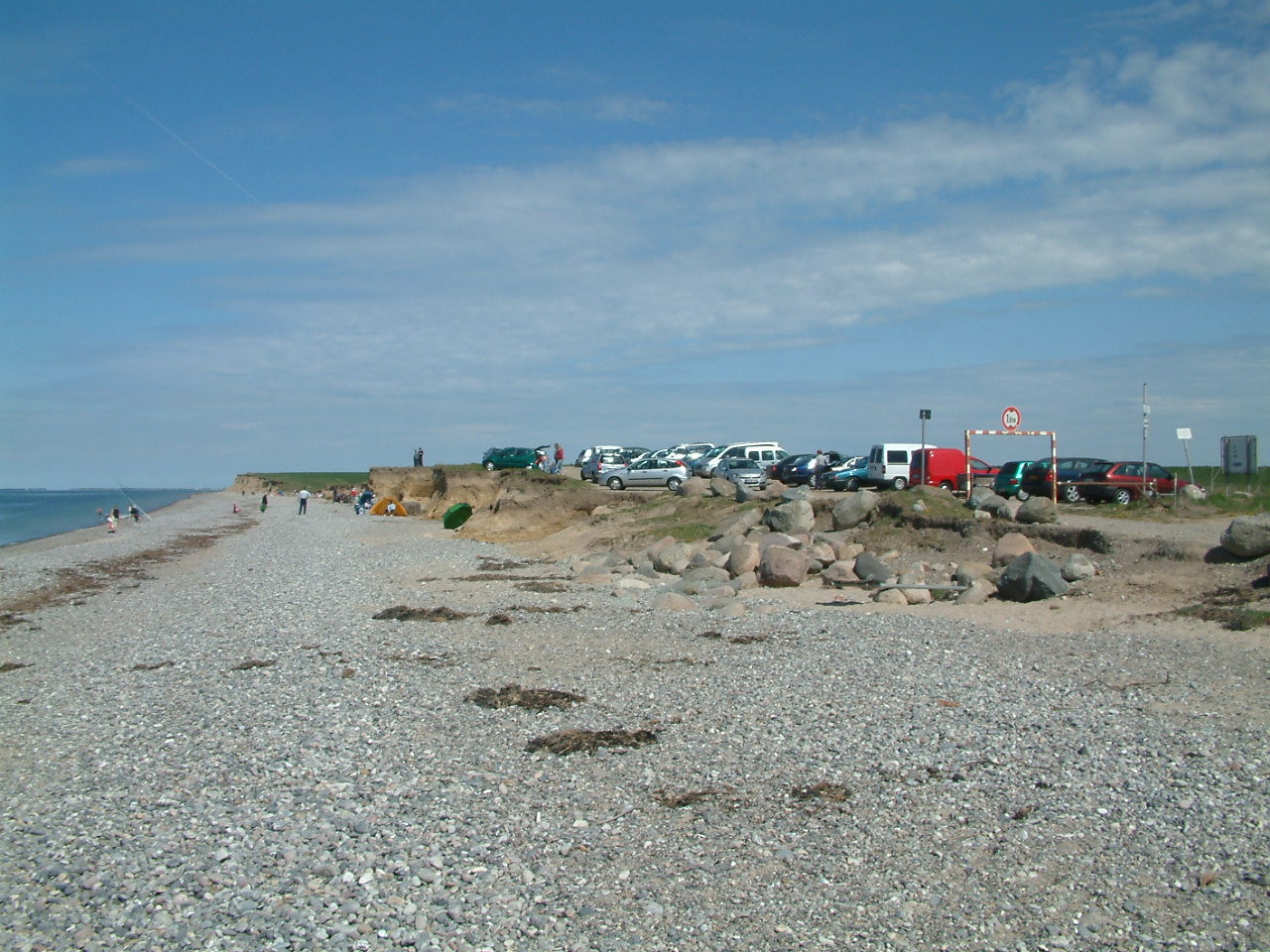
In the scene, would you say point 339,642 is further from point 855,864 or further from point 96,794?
point 855,864

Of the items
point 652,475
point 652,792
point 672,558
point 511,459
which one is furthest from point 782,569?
point 511,459

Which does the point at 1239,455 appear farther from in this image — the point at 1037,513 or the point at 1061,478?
the point at 1037,513

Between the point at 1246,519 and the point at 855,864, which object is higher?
the point at 1246,519

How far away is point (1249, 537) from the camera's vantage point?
57.6 feet

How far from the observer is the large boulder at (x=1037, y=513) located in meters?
23.9

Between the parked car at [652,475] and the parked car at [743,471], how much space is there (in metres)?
1.88

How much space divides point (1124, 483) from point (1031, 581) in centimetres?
1632

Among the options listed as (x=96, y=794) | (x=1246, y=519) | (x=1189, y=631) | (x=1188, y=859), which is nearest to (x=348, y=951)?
(x=96, y=794)

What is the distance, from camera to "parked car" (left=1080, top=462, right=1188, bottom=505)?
1248 inches

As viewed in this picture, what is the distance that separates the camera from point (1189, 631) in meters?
14.9

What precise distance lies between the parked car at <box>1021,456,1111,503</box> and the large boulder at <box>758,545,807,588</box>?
12.0 metres

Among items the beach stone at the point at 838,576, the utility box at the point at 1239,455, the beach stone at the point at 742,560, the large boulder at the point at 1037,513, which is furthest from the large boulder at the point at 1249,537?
the utility box at the point at 1239,455

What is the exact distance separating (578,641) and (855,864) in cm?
950

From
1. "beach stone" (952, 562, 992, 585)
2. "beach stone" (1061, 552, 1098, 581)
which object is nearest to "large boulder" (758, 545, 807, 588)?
"beach stone" (952, 562, 992, 585)
